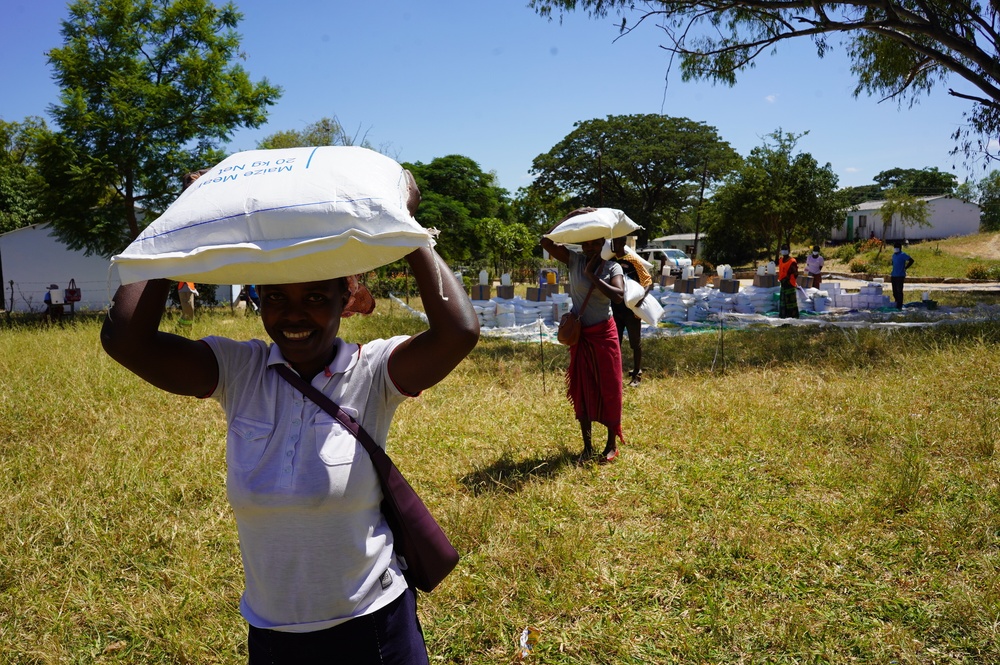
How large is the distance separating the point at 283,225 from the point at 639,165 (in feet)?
150

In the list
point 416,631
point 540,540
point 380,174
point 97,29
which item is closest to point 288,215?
point 380,174

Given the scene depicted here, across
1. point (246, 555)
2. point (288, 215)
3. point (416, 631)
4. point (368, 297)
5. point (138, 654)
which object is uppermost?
point (288, 215)

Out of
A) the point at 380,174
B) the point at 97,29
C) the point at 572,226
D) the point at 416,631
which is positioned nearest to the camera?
the point at 380,174

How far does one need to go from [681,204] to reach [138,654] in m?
46.7

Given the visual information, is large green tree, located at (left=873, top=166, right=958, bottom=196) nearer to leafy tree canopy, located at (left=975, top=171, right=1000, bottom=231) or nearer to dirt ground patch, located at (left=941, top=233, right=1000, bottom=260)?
leafy tree canopy, located at (left=975, top=171, right=1000, bottom=231)

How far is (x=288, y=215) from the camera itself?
1271 mm

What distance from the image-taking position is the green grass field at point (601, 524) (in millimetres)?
2910

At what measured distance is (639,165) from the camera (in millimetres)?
44625

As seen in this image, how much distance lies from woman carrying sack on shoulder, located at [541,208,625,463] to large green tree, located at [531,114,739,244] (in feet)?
127

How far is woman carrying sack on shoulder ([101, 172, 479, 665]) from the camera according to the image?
150 cm

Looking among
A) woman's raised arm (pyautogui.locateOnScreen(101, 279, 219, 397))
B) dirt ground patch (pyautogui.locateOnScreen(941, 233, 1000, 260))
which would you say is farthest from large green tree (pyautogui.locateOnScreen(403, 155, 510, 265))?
woman's raised arm (pyautogui.locateOnScreen(101, 279, 219, 397))

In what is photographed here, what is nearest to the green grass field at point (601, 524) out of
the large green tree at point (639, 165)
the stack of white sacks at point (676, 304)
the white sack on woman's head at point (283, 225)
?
the white sack on woman's head at point (283, 225)

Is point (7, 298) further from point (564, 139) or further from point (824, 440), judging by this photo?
point (564, 139)

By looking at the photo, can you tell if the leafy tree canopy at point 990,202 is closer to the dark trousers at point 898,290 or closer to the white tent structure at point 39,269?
the dark trousers at point 898,290
